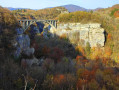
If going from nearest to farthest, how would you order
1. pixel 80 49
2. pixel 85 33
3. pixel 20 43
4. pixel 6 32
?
pixel 6 32 < pixel 20 43 < pixel 80 49 < pixel 85 33

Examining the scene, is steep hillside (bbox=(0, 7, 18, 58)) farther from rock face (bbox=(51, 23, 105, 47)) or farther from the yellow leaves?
the yellow leaves

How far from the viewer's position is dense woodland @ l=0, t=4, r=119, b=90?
1272 cm

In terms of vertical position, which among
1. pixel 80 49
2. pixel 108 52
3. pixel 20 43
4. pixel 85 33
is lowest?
pixel 108 52

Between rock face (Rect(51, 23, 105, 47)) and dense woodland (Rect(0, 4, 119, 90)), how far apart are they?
128 centimetres

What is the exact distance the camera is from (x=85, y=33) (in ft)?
101

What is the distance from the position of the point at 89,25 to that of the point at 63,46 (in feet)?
24.7

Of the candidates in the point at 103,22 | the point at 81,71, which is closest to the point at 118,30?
the point at 103,22

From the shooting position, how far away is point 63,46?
99.7 ft

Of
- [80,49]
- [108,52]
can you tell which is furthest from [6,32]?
[108,52]

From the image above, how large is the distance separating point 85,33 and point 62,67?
15157mm

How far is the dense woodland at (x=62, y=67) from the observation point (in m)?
12.7

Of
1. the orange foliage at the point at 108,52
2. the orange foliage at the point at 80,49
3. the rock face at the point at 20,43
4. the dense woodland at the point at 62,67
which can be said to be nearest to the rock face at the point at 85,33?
the dense woodland at the point at 62,67

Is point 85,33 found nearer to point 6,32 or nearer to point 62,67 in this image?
point 62,67

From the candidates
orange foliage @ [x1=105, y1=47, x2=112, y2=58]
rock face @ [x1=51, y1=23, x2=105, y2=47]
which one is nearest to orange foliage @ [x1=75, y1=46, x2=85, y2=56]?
rock face @ [x1=51, y1=23, x2=105, y2=47]
